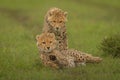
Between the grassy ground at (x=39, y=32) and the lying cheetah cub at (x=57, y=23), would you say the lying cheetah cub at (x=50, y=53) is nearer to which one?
the grassy ground at (x=39, y=32)

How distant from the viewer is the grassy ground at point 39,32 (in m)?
10.3

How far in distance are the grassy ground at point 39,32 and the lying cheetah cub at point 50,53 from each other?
23cm

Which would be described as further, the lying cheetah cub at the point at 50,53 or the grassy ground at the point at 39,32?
the lying cheetah cub at the point at 50,53

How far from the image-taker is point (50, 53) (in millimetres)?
11062

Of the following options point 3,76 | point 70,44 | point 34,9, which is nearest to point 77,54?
point 3,76

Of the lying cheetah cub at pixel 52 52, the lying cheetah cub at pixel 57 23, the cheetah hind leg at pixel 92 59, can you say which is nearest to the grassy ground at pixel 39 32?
the cheetah hind leg at pixel 92 59

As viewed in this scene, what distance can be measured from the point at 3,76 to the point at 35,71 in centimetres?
78

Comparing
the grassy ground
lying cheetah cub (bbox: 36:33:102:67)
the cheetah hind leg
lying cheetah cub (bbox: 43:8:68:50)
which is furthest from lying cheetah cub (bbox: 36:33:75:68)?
lying cheetah cub (bbox: 43:8:68:50)

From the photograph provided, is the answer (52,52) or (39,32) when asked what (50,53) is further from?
(39,32)

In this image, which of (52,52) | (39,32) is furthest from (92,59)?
(39,32)

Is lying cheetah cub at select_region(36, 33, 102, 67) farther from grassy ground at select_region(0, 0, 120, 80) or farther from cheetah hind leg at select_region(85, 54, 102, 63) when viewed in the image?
cheetah hind leg at select_region(85, 54, 102, 63)

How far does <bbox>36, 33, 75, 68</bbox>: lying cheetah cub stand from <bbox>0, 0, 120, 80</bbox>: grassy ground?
230 mm

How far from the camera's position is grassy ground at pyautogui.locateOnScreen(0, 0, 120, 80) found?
1031cm

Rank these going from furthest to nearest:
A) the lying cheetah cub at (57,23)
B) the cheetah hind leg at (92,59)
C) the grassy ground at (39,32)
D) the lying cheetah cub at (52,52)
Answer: the lying cheetah cub at (57,23)
the cheetah hind leg at (92,59)
the lying cheetah cub at (52,52)
the grassy ground at (39,32)
